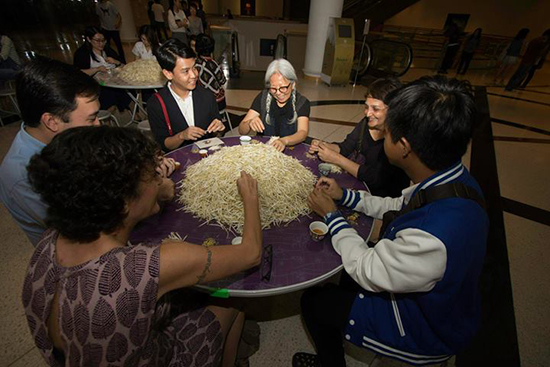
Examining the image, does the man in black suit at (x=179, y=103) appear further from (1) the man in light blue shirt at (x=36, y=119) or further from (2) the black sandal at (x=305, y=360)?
(2) the black sandal at (x=305, y=360)

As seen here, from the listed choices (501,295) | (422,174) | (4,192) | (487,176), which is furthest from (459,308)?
(487,176)

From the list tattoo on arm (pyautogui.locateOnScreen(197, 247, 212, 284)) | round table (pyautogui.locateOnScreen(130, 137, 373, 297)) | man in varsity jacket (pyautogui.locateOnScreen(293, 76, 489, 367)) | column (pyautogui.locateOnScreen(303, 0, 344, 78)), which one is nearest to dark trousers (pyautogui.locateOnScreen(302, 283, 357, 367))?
man in varsity jacket (pyautogui.locateOnScreen(293, 76, 489, 367))

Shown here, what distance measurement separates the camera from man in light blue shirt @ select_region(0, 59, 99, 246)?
1428 mm

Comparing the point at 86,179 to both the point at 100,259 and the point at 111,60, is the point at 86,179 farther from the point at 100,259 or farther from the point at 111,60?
the point at 111,60

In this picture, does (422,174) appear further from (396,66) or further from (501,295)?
(396,66)

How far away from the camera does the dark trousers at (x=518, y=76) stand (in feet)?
30.8

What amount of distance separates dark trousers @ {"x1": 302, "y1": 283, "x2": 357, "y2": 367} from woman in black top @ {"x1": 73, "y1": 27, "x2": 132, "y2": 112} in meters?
5.08

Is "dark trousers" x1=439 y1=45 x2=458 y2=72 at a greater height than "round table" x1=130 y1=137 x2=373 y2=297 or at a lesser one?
lesser

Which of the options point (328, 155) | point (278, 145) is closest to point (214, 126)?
point (278, 145)

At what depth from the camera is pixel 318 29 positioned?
8234mm

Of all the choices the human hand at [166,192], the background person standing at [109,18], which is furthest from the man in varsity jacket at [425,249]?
the background person standing at [109,18]

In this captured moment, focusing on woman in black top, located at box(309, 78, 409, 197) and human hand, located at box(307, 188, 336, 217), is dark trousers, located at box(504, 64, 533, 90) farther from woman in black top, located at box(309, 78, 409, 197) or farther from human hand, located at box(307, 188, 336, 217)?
human hand, located at box(307, 188, 336, 217)

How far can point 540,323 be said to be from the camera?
2.17 meters

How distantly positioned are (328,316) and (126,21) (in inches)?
645
